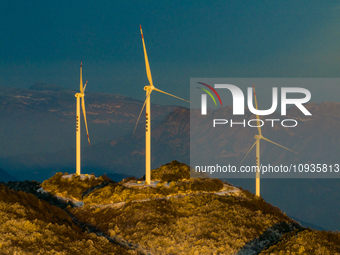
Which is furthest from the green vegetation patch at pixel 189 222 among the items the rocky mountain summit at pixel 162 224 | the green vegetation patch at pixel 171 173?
the green vegetation patch at pixel 171 173

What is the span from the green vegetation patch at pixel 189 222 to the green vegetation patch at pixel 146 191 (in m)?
1.86

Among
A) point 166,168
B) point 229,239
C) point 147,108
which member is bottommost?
point 229,239

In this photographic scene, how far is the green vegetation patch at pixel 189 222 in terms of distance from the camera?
37.4 m

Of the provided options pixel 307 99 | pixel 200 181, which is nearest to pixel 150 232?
pixel 200 181

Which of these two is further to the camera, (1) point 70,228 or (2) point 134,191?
(2) point 134,191

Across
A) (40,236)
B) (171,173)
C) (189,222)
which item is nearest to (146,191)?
(171,173)

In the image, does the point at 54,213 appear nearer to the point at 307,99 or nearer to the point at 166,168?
the point at 166,168

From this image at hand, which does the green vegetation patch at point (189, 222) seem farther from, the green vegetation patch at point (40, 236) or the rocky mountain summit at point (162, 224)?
the green vegetation patch at point (40, 236)

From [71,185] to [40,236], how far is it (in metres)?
30.0

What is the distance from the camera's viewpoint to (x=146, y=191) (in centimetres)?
5097

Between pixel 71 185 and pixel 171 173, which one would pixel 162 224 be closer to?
pixel 171 173

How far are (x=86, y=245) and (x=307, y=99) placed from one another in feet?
129

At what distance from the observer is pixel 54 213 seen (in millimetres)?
46312

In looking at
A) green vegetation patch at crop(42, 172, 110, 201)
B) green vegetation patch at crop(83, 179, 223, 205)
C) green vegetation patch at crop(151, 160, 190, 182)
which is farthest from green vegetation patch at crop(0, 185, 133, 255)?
green vegetation patch at crop(151, 160, 190, 182)
